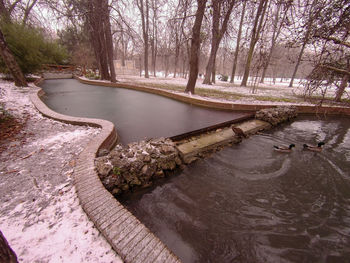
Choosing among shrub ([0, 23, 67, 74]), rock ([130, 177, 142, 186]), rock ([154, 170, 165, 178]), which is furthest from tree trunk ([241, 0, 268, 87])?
shrub ([0, 23, 67, 74])

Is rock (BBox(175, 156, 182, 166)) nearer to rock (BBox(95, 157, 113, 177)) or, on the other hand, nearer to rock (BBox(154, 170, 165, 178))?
rock (BBox(154, 170, 165, 178))

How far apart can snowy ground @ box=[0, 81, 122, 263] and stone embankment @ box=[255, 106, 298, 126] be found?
5.48m

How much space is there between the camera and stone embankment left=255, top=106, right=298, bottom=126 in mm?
5164

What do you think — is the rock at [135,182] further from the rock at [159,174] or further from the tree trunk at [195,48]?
the tree trunk at [195,48]

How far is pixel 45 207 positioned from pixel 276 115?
643 cm

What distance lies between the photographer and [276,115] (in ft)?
17.5

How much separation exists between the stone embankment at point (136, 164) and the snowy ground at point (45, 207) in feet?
1.53

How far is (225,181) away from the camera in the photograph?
8.46 feet

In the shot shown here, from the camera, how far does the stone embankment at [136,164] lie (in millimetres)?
2118

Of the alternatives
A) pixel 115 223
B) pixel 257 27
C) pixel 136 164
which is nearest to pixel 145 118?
pixel 136 164

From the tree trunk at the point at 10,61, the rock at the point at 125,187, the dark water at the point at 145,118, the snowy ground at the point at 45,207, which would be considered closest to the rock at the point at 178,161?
the dark water at the point at 145,118

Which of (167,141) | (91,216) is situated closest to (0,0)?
(167,141)

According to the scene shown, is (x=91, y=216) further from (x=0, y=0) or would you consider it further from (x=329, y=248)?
(x=0, y=0)

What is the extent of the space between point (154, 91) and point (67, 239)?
7987mm
